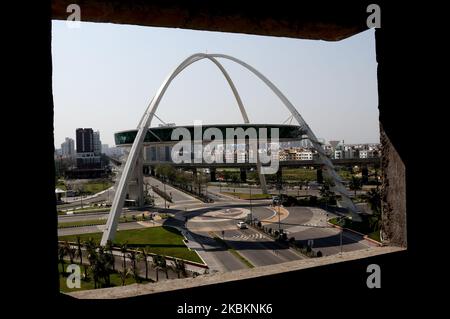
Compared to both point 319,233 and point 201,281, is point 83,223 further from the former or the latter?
point 201,281

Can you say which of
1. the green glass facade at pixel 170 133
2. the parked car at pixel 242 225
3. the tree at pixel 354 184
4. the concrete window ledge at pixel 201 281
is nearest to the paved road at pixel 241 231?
the parked car at pixel 242 225

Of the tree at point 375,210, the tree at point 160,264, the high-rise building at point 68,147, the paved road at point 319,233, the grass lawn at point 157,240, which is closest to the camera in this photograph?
the tree at point 160,264

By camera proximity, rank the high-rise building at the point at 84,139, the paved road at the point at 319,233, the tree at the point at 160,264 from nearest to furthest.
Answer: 1. the tree at the point at 160,264
2. the paved road at the point at 319,233
3. the high-rise building at the point at 84,139

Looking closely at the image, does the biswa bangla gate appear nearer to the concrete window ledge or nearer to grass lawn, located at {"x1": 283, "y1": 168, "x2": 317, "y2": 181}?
the concrete window ledge

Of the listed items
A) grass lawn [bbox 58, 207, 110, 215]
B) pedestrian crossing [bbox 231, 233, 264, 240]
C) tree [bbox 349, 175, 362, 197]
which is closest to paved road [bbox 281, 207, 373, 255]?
pedestrian crossing [bbox 231, 233, 264, 240]

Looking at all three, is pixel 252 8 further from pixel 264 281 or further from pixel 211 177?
pixel 211 177

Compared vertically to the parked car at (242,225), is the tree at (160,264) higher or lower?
higher

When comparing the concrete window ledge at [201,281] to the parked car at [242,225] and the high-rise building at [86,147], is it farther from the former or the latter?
the high-rise building at [86,147]
